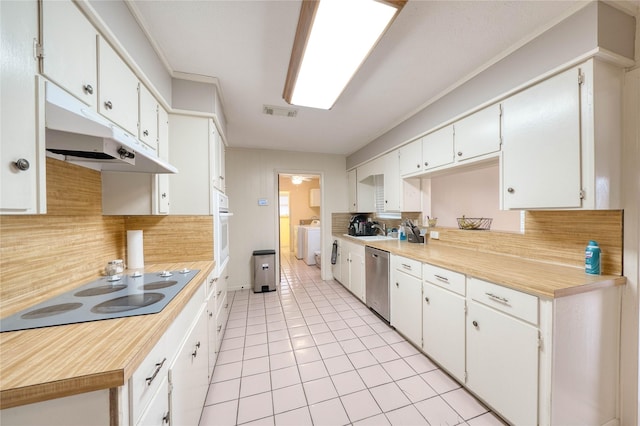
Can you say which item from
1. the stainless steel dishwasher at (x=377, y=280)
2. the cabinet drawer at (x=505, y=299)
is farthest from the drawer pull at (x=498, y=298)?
the stainless steel dishwasher at (x=377, y=280)

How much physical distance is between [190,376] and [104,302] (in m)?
0.56

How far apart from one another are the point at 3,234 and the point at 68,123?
0.61 meters

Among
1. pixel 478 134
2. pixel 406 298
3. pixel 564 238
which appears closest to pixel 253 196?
pixel 406 298

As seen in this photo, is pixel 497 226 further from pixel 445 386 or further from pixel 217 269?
pixel 217 269

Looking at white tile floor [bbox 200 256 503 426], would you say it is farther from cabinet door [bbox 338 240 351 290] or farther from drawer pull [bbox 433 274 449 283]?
cabinet door [bbox 338 240 351 290]

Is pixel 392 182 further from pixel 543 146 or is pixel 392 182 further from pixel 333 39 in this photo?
pixel 333 39

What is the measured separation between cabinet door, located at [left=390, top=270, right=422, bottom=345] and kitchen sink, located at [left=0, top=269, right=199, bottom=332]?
187 centimetres

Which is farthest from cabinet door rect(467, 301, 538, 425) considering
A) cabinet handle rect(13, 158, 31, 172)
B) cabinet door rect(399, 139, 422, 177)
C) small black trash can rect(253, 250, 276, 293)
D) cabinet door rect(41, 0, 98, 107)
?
small black trash can rect(253, 250, 276, 293)

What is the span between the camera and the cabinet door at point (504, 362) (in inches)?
48.6

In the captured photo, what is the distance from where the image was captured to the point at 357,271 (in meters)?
3.34

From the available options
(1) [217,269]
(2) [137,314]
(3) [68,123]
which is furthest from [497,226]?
(3) [68,123]

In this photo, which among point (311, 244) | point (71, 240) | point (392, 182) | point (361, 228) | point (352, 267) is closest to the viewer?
point (71, 240)

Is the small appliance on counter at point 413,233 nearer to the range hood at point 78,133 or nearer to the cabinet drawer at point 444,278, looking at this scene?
the cabinet drawer at point 444,278

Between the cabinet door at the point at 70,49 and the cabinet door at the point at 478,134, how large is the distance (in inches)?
96.3
